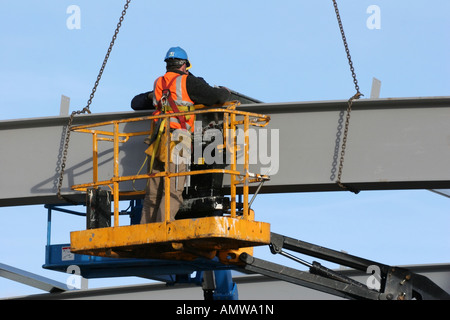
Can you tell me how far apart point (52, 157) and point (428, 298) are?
214 inches

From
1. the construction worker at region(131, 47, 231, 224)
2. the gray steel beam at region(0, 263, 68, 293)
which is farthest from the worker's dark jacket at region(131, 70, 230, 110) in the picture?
the gray steel beam at region(0, 263, 68, 293)

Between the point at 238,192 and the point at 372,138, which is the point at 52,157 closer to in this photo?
the point at 238,192

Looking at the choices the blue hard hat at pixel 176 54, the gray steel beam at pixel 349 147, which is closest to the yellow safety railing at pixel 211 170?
the gray steel beam at pixel 349 147

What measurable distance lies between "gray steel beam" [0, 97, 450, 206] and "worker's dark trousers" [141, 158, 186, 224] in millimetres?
1126

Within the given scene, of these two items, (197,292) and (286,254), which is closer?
(286,254)

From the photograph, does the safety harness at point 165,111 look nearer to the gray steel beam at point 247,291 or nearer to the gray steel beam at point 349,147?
the gray steel beam at point 349,147

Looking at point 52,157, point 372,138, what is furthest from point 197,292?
point 372,138

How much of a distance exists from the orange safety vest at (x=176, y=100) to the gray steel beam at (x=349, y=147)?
41.7 inches

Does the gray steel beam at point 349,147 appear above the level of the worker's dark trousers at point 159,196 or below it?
above

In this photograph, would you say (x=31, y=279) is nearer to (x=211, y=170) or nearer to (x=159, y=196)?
(x=159, y=196)

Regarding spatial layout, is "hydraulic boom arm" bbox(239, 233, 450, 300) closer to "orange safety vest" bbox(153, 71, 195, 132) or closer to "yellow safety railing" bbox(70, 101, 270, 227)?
"yellow safety railing" bbox(70, 101, 270, 227)

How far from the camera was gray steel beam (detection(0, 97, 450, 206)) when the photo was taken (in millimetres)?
10867

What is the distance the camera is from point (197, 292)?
58.5ft

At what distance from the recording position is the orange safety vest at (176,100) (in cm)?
1051
